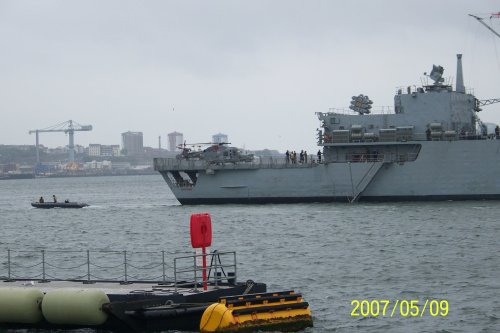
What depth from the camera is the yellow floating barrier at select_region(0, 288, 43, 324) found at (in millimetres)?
23844

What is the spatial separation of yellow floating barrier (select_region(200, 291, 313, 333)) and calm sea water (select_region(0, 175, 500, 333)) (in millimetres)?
1363

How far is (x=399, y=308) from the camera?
89.5ft

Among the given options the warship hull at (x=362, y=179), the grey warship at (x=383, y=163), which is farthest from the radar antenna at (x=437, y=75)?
the warship hull at (x=362, y=179)

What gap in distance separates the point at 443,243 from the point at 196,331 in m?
22.6

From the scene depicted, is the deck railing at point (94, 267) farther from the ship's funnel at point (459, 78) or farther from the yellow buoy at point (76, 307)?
the ship's funnel at point (459, 78)

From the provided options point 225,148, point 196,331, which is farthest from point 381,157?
point 196,331

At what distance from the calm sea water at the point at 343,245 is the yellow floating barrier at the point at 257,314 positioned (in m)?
1.36

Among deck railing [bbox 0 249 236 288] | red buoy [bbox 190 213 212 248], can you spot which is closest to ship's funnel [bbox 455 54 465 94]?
deck railing [bbox 0 249 236 288]

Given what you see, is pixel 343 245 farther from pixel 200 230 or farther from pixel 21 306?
pixel 21 306

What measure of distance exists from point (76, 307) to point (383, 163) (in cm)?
4639

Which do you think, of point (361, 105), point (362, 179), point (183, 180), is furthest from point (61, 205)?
point (362, 179)

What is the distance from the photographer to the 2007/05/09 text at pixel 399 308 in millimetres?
26406

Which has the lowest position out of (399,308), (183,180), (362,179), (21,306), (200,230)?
(399,308)

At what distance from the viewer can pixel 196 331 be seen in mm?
23234
